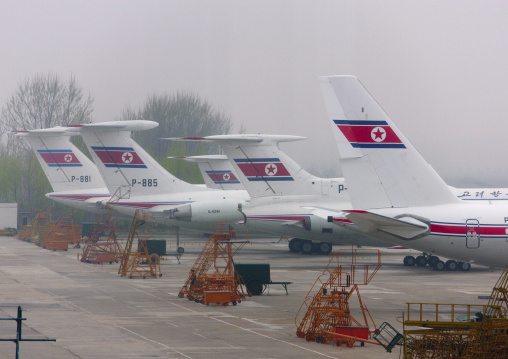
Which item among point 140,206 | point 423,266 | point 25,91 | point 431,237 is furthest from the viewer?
point 25,91

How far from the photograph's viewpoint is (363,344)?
26.8 m

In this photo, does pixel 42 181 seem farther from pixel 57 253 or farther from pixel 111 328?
pixel 111 328

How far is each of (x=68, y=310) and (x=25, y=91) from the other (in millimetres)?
102140

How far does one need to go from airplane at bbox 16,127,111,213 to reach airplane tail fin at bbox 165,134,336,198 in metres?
23.5

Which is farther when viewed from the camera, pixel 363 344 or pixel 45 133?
pixel 45 133

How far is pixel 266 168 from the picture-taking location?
59625mm

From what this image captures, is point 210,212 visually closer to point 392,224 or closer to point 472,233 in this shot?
point 392,224

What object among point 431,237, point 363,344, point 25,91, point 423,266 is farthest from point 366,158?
point 25,91

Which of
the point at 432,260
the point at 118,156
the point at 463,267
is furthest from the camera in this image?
the point at 118,156

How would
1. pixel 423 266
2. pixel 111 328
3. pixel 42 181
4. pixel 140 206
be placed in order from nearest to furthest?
1. pixel 111 328
2. pixel 423 266
3. pixel 140 206
4. pixel 42 181

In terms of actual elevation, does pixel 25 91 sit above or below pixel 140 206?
above

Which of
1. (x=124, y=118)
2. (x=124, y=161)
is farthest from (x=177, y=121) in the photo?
(x=124, y=161)

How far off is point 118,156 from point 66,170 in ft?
58.2

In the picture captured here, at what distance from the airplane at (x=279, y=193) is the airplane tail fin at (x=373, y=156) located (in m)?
23.7
